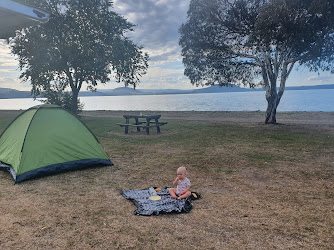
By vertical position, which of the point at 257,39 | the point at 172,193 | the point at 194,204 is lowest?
the point at 194,204

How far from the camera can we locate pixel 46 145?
6664 millimetres

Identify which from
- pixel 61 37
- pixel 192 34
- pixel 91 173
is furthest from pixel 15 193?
pixel 61 37

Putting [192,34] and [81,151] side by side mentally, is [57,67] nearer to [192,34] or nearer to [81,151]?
[192,34]

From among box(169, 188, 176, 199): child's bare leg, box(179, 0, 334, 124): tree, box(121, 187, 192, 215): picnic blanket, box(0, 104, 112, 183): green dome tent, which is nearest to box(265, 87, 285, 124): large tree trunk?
box(179, 0, 334, 124): tree

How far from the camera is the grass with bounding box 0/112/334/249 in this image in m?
3.60

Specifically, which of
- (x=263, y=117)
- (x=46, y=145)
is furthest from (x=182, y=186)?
(x=263, y=117)

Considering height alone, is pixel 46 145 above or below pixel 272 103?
below

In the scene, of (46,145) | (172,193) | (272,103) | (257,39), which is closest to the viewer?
(172,193)

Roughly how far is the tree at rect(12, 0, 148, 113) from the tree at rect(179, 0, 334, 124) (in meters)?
5.81

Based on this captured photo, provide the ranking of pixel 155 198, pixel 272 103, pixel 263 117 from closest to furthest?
1. pixel 155 198
2. pixel 272 103
3. pixel 263 117

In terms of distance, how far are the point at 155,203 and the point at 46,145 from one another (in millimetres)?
3631

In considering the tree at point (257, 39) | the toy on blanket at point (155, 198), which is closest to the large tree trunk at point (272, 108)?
the tree at point (257, 39)

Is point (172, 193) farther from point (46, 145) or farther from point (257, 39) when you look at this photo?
point (257, 39)

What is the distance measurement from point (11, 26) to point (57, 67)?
1043 centimetres
